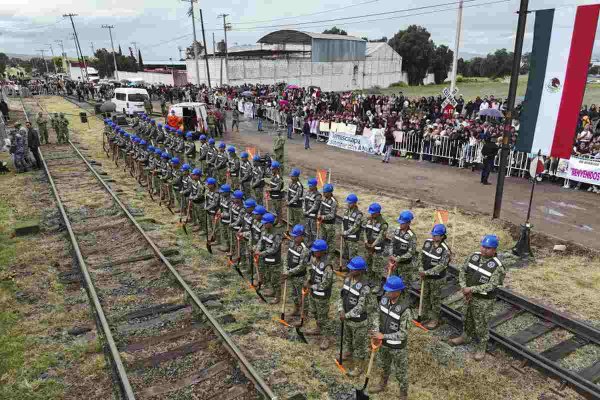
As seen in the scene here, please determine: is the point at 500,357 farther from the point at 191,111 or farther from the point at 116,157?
the point at 191,111

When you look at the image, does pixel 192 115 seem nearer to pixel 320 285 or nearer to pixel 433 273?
pixel 320 285

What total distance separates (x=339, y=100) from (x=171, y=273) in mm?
25955

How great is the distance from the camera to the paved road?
12.8 metres

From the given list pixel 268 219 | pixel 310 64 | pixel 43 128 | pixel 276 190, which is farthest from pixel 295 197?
pixel 310 64

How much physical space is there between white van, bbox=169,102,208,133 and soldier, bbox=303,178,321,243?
57.1 ft

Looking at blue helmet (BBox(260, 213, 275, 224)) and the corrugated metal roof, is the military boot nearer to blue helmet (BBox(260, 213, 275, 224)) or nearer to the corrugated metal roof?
blue helmet (BBox(260, 213, 275, 224))

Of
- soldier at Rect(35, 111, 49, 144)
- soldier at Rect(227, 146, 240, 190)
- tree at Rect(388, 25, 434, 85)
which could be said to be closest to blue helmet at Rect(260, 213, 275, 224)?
soldier at Rect(227, 146, 240, 190)

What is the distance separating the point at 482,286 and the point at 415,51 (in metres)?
75.0

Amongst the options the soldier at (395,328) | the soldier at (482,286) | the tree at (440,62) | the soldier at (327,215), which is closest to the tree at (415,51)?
the tree at (440,62)

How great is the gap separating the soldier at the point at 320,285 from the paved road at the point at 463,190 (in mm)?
7638

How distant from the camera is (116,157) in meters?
21.6

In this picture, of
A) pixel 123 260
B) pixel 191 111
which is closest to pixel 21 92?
pixel 191 111

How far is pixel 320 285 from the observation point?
24.0 ft

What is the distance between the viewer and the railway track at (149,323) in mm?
6535
